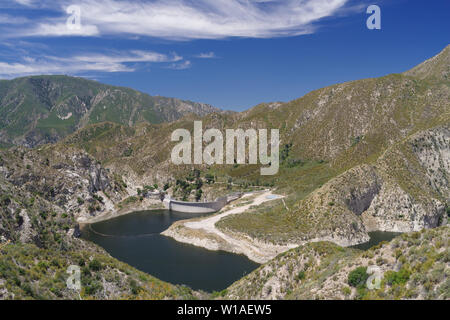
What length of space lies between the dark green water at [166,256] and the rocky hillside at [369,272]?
69.7 ft

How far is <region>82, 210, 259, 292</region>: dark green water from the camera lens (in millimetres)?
62312

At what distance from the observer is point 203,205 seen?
4963 inches

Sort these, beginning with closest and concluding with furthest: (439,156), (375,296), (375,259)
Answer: (375,296) → (375,259) → (439,156)

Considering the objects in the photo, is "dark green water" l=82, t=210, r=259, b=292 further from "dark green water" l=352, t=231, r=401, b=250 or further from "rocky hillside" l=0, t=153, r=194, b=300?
"dark green water" l=352, t=231, r=401, b=250

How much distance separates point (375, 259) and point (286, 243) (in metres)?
44.8

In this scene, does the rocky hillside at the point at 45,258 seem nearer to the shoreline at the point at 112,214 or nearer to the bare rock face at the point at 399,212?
the shoreline at the point at 112,214

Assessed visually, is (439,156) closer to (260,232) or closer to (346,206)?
(346,206)

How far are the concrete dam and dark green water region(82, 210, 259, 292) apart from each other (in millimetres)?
17587

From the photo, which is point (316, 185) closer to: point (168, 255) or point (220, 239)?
point (220, 239)

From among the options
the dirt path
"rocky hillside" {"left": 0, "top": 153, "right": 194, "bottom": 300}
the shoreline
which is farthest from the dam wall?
"rocky hillside" {"left": 0, "top": 153, "right": 194, "bottom": 300}

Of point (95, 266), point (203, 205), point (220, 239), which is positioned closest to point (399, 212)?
point (220, 239)

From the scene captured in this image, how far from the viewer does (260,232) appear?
78.1 metres

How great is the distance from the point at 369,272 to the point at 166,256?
185 feet
